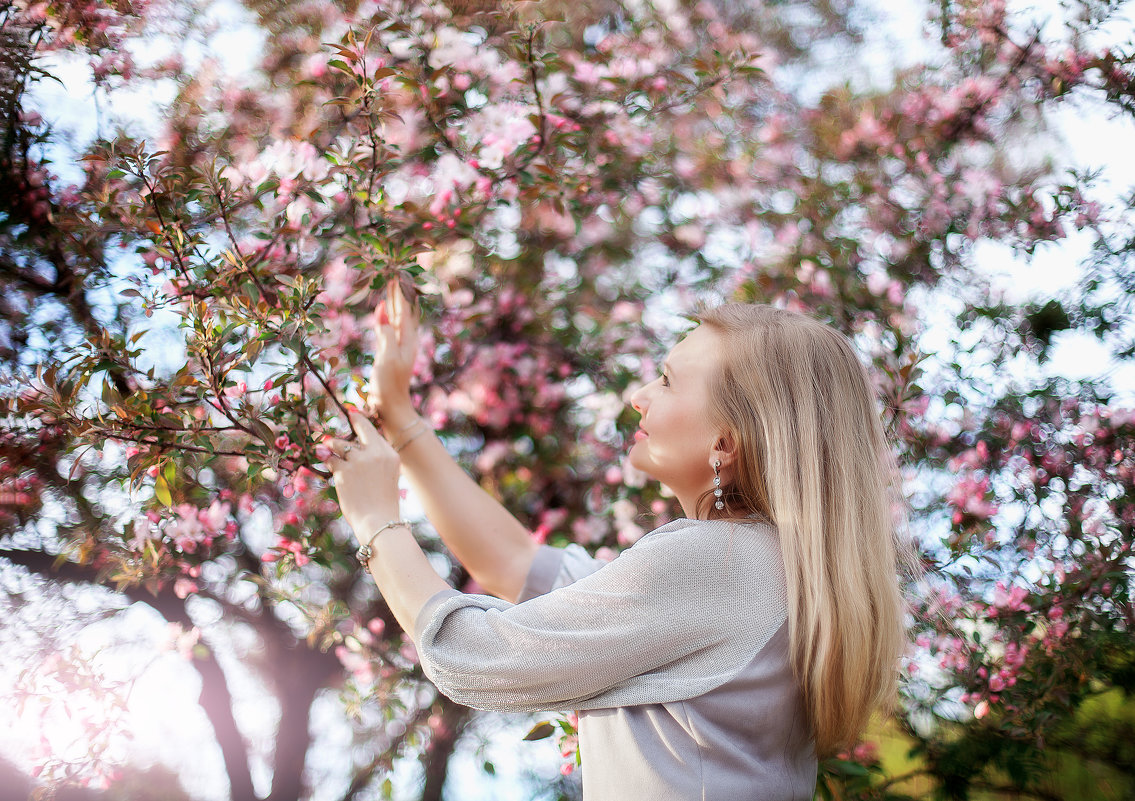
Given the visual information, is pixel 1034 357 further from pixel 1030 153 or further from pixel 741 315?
pixel 741 315

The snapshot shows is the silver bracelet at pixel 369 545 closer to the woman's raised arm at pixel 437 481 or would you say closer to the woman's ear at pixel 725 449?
the woman's raised arm at pixel 437 481

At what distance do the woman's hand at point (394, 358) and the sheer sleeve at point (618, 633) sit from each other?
1.79 feet

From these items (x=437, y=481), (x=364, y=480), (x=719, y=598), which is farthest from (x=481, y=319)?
(x=719, y=598)

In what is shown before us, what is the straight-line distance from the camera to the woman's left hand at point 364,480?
137 centimetres

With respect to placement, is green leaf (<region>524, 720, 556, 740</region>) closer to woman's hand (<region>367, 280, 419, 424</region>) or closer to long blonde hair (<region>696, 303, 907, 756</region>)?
long blonde hair (<region>696, 303, 907, 756</region>)

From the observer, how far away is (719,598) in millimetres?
1225

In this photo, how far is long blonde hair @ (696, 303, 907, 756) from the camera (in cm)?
124

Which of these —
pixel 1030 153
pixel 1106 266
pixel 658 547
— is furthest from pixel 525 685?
pixel 1030 153

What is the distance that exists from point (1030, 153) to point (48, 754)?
128 inches

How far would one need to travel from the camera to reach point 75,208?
1.56 meters

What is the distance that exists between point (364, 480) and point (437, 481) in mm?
382

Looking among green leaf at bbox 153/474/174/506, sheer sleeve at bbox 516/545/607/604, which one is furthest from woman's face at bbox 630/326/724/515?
green leaf at bbox 153/474/174/506

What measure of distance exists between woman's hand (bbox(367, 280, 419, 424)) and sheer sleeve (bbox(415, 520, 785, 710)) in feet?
1.79

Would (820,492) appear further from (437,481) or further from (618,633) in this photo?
(437,481)
